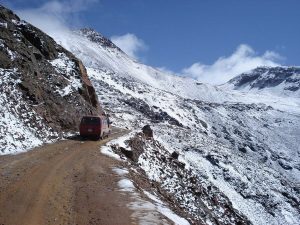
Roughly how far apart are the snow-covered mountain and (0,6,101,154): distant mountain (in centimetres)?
548

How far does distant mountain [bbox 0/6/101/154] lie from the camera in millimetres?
26611

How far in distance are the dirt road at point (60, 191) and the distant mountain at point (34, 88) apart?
3855 millimetres

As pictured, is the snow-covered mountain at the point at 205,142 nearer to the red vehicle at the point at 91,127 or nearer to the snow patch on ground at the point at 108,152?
the snow patch on ground at the point at 108,152

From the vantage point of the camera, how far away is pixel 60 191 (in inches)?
603

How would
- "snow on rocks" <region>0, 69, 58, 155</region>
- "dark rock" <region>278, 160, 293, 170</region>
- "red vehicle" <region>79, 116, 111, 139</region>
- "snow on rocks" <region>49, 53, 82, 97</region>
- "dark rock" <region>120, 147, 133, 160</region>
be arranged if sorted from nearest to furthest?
"snow on rocks" <region>0, 69, 58, 155</region>
"dark rock" <region>120, 147, 133, 160</region>
"red vehicle" <region>79, 116, 111, 139</region>
"snow on rocks" <region>49, 53, 82, 97</region>
"dark rock" <region>278, 160, 293, 170</region>

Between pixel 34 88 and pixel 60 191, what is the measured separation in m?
17.5

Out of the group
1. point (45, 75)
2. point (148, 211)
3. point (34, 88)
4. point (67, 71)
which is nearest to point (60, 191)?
point (148, 211)

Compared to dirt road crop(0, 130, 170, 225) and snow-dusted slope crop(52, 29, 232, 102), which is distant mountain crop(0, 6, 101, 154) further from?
snow-dusted slope crop(52, 29, 232, 102)

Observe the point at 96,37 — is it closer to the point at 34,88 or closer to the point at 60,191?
the point at 34,88

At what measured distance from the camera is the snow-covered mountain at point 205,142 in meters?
27.7

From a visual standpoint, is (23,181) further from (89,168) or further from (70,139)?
(70,139)

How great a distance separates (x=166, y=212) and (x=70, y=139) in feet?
57.3

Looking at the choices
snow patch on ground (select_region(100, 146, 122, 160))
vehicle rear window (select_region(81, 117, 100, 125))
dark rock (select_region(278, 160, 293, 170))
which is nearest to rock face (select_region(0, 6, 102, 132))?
vehicle rear window (select_region(81, 117, 100, 125))

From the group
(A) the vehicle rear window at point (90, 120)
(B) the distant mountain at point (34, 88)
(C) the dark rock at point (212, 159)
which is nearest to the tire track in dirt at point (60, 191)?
(B) the distant mountain at point (34, 88)
